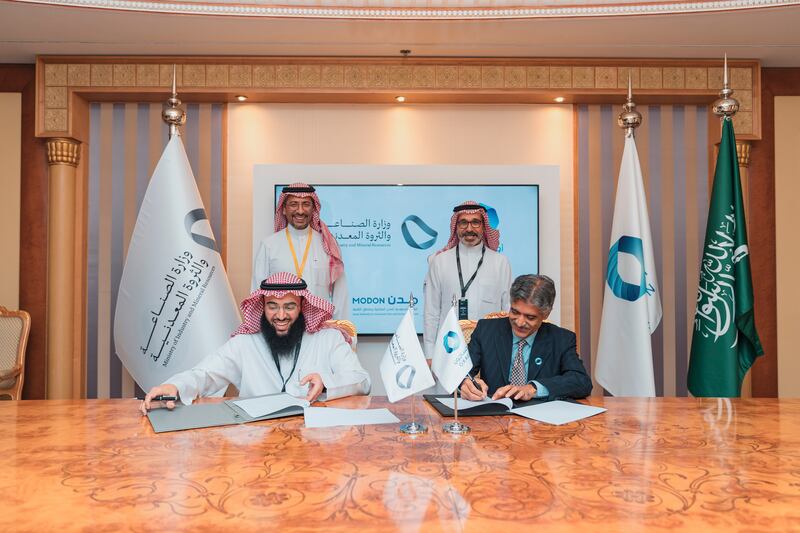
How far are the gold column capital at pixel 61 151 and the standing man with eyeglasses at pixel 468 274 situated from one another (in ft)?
9.61

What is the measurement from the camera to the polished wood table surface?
4.15 ft

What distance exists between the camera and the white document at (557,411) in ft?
7.10

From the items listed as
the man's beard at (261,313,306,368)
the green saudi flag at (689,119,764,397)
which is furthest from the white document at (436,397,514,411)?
the green saudi flag at (689,119,764,397)

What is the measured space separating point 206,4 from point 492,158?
8.11 feet

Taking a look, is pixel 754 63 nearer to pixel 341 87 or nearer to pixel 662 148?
pixel 662 148

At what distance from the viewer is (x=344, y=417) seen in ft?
7.20

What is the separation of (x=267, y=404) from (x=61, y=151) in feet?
11.9

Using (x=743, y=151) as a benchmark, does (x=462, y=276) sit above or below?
below

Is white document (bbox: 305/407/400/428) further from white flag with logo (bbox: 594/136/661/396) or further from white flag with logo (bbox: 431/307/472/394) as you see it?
white flag with logo (bbox: 594/136/661/396)

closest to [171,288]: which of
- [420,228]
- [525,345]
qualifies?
[420,228]

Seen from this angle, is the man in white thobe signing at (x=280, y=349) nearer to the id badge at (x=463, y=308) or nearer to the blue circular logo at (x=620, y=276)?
the id badge at (x=463, y=308)

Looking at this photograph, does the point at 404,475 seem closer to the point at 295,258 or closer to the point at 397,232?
the point at 295,258

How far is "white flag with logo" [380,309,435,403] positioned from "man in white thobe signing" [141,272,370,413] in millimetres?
709

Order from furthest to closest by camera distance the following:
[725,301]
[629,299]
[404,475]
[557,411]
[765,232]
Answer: [765,232], [629,299], [725,301], [557,411], [404,475]
